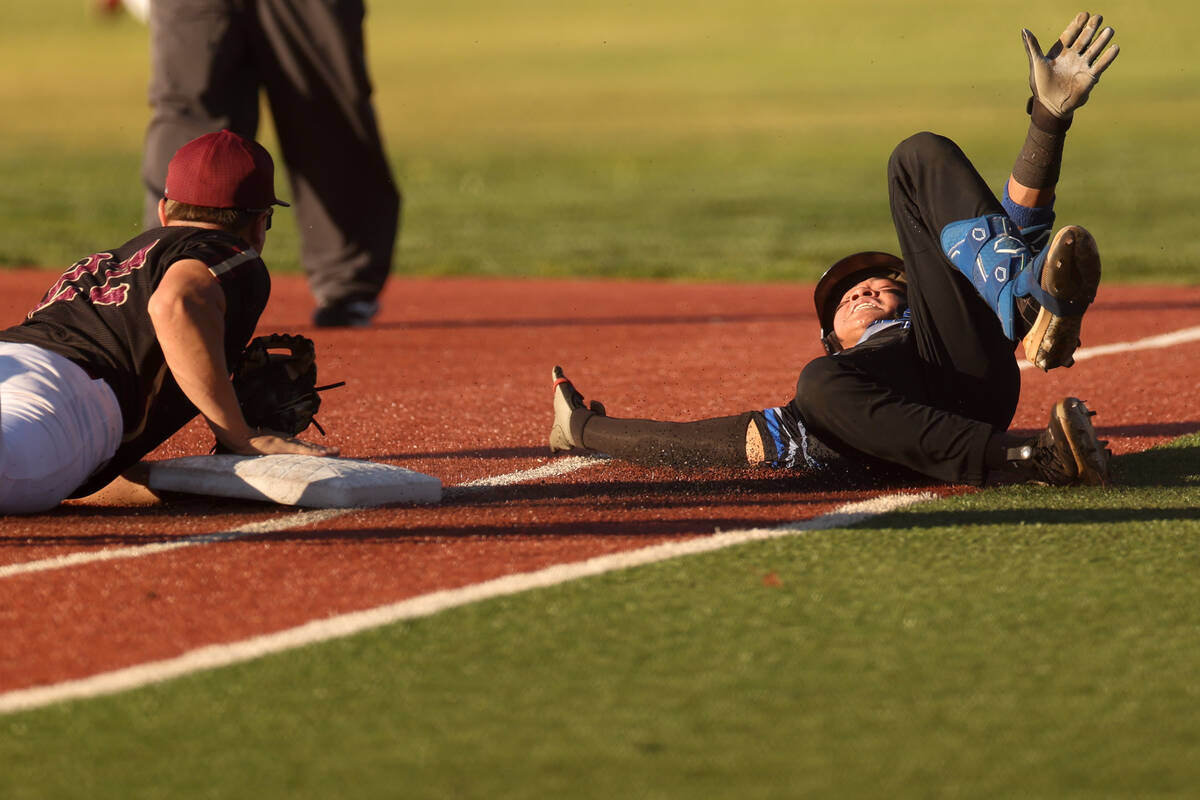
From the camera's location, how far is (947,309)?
471 cm

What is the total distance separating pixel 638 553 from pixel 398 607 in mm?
636

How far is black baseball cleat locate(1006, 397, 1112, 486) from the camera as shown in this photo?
4.31 m

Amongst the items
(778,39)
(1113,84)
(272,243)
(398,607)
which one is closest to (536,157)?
(272,243)

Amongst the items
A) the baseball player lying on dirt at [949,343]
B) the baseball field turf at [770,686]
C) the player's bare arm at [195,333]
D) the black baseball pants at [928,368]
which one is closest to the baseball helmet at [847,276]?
the baseball player lying on dirt at [949,343]

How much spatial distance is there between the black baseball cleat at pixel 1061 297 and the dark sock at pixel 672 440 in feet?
2.92

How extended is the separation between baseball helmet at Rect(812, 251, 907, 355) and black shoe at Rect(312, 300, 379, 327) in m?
3.99

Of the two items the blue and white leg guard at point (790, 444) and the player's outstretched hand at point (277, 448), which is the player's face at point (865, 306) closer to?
the blue and white leg guard at point (790, 444)

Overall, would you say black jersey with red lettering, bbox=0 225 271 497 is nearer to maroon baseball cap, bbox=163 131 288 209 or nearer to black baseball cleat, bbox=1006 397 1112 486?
maroon baseball cap, bbox=163 131 288 209

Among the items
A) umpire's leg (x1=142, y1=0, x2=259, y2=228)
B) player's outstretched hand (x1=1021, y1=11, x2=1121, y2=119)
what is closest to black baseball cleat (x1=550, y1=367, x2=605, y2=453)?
player's outstretched hand (x1=1021, y1=11, x2=1121, y2=119)

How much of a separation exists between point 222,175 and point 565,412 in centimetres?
117

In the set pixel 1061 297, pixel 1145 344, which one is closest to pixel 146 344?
pixel 1061 297

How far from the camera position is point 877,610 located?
11.4 feet

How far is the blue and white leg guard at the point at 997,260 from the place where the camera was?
4.32 meters

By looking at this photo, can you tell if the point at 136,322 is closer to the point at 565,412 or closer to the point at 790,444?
the point at 565,412
